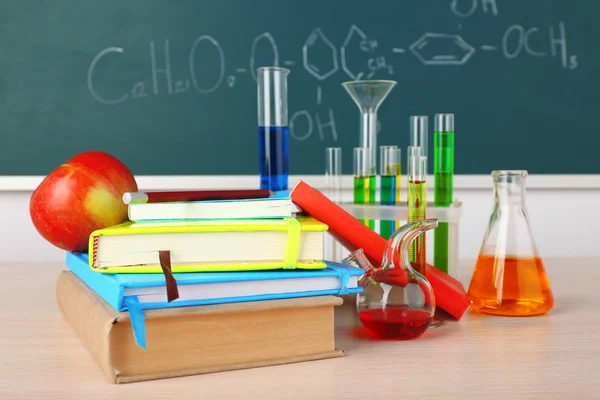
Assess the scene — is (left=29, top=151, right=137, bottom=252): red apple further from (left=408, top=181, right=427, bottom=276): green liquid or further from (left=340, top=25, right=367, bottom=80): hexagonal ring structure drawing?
(left=340, top=25, right=367, bottom=80): hexagonal ring structure drawing

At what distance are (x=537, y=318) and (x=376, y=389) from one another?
13.2 inches

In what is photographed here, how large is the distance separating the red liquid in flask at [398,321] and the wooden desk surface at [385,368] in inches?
0.6

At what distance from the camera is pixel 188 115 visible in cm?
229

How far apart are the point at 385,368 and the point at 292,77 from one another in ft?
5.93

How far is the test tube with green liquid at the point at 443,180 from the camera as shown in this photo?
94cm

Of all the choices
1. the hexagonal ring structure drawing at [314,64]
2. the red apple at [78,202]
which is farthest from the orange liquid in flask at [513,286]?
the hexagonal ring structure drawing at [314,64]

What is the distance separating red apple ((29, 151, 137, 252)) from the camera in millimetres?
723

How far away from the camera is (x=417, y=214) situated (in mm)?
819

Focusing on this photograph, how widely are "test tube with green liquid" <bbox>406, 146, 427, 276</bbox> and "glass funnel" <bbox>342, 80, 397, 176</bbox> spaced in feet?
0.52

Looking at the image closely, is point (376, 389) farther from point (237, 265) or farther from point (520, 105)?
point (520, 105)

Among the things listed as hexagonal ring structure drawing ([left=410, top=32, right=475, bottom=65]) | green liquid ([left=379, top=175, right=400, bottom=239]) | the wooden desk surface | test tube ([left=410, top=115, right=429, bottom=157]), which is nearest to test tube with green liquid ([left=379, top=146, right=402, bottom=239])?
green liquid ([left=379, top=175, right=400, bottom=239])

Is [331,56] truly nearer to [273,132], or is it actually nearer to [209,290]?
[273,132]

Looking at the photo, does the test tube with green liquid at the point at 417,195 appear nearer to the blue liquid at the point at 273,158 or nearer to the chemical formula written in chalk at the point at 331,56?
the blue liquid at the point at 273,158

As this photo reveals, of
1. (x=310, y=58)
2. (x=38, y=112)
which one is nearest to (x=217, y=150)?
(x=310, y=58)
